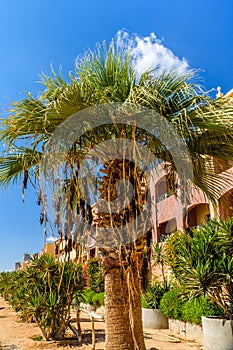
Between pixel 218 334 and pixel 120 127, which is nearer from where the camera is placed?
pixel 120 127

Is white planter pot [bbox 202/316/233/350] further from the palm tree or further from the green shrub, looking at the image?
the palm tree

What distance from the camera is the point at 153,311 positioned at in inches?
504

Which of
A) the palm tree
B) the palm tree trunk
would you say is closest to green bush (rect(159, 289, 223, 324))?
the palm tree trunk

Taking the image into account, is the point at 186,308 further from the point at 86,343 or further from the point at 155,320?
the point at 86,343

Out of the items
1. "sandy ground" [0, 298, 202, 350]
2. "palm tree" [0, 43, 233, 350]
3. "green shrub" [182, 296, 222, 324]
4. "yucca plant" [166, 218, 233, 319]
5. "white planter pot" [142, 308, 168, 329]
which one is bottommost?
"sandy ground" [0, 298, 202, 350]

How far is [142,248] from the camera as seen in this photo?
539 cm

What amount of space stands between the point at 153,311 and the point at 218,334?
5025 mm

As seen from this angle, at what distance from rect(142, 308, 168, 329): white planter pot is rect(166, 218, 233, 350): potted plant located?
4.08m

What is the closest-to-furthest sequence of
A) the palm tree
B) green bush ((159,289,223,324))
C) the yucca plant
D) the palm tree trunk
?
1. the palm tree
2. the palm tree trunk
3. the yucca plant
4. green bush ((159,289,223,324))

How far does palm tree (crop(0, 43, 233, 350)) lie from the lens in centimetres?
484

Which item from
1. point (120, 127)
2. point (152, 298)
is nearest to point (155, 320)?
point (152, 298)

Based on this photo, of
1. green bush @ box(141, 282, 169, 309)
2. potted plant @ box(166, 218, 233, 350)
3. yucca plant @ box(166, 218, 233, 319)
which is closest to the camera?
potted plant @ box(166, 218, 233, 350)

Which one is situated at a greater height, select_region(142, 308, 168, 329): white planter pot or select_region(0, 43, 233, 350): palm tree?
select_region(0, 43, 233, 350): palm tree

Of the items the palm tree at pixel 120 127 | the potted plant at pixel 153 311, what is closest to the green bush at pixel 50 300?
the potted plant at pixel 153 311
